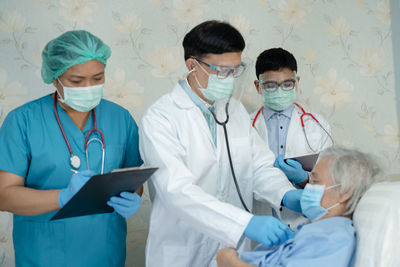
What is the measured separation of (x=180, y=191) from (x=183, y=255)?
311mm

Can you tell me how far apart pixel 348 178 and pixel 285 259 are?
34 centimetres

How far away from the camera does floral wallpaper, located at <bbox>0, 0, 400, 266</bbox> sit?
6.99 ft

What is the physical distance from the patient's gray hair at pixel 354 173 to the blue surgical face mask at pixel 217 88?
0.47m

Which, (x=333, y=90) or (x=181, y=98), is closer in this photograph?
(x=181, y=98)

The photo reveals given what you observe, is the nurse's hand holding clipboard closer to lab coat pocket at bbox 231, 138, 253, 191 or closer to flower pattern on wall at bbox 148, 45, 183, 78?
lab coat pocket at bbox 231, 138, 253, 191

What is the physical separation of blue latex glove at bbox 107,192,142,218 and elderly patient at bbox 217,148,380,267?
34 centimetres

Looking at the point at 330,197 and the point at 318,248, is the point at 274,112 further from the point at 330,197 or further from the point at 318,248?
the point at 318,248

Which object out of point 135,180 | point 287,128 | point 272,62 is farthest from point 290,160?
point 135,180

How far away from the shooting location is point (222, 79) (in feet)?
5.06

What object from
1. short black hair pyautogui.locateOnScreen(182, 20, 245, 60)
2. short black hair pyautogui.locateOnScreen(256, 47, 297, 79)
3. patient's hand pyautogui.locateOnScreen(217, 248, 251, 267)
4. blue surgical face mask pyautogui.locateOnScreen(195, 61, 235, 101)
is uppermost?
short black hair pyautogui.locateOnScreen(182, 20, 245, 60)

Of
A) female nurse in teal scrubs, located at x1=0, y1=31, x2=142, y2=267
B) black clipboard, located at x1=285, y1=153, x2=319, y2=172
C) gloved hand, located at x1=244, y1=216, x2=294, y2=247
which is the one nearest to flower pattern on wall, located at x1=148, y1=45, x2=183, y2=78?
female nurse in teal scrubs, located at x1=0, y1=31, x2=142, y2=267

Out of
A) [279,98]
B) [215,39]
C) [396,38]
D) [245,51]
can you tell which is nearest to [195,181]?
[215,39]

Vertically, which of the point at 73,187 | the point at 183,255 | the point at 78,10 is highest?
the point at 78,10

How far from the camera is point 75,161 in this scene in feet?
4.94
